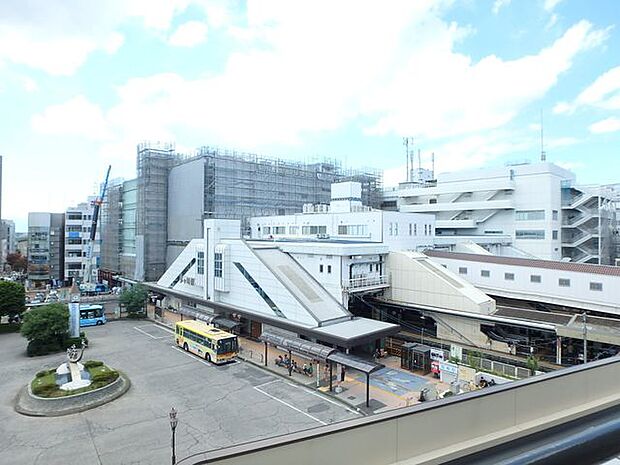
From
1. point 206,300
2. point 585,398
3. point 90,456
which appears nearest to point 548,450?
point 585,398

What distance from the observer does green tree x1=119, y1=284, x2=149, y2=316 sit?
2295 centimetres

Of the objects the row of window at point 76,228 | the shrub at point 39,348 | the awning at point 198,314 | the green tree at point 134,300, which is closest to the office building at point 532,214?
the awning at point 198,314

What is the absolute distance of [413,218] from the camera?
2148 cm

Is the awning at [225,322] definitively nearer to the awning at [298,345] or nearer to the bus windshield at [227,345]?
the bus windshield at [227,345]

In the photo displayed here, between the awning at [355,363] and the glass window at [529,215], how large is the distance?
20.1 m

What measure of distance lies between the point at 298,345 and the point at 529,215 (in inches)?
822

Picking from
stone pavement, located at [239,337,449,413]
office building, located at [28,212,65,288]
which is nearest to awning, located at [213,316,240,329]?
stone pavement, located at [239,337,449,413]

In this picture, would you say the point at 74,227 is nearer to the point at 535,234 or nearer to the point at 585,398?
the point at 535,234

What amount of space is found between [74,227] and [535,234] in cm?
3913

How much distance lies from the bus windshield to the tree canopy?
10.7 metres

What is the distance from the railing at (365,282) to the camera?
16.7 m

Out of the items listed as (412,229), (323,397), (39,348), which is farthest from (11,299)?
(412,229)

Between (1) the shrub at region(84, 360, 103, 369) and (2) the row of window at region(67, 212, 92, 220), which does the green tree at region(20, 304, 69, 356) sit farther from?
(2) the row of window at region(67, 212, 92, 220)

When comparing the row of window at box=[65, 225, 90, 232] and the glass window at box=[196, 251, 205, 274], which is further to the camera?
the row of window at box=[65, 225, 90, 232]
